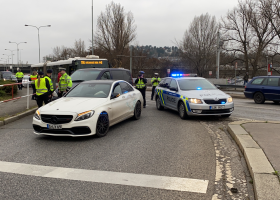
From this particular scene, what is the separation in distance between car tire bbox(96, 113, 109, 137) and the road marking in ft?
7.22

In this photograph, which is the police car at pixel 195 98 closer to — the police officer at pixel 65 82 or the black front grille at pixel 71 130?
the police officer at pixel 65 82

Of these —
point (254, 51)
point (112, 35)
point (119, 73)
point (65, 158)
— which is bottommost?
point (65, 158)

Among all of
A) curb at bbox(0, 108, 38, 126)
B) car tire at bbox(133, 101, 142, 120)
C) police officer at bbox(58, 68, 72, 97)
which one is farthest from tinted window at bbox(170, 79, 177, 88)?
curb at bbox(0, 108, 38, 126)

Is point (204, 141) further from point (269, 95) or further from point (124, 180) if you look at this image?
point (269, 95)

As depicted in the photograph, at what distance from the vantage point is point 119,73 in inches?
494

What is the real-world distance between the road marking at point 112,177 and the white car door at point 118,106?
3.09 metres

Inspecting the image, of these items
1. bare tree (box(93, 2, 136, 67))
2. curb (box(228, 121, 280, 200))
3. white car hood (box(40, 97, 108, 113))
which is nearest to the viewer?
curb (box(228, 121, 280, 200))

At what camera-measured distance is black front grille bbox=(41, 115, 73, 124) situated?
652 cm

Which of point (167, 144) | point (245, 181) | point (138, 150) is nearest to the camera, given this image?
point (245, 181)

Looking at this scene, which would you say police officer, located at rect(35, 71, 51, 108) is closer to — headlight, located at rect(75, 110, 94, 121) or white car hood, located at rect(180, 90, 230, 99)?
headlight, located at rect(75, 110, 94, 121)

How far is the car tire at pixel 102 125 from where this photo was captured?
22.7ft

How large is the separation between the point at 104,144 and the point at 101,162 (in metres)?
1.32

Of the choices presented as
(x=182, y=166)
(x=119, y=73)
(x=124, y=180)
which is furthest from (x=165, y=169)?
(x=119, y=73)

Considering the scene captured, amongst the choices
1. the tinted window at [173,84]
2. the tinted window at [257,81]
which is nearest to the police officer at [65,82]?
the tinted window at [173,84]
